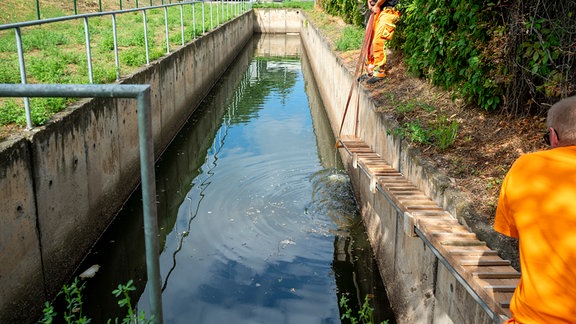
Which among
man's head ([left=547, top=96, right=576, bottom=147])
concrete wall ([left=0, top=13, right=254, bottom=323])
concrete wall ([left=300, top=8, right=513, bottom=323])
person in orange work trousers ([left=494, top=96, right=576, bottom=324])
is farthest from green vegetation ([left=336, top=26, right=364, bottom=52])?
person in orange work trousers ([left=494, top=96, right=576, bottom=324])

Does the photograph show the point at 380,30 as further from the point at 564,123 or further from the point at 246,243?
the point at 564,123

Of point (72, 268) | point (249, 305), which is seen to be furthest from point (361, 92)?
point (72, 268)

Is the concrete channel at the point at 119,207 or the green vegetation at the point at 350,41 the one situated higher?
the green vegetation at the point at 350,41

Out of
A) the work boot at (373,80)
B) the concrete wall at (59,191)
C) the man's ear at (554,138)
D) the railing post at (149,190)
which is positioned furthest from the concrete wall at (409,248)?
the concrete wall at (59,191)

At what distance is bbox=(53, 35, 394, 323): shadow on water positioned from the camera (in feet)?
19.3

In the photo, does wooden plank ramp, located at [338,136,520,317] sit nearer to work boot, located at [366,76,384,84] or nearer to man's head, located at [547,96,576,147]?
man's head, located at [547,96,576,147]

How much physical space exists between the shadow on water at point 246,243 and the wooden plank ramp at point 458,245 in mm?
1306

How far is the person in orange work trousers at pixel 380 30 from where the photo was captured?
363 inches

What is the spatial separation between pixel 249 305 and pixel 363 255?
1.76m

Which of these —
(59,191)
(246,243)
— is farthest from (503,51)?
(59,191)

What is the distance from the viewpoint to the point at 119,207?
26.3 ft

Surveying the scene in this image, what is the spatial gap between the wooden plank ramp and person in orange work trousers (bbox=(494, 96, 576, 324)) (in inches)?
33.6

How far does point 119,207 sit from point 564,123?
22.2 ft

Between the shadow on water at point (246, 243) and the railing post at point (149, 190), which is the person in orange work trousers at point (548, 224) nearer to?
the railing post at point (149, 190)
